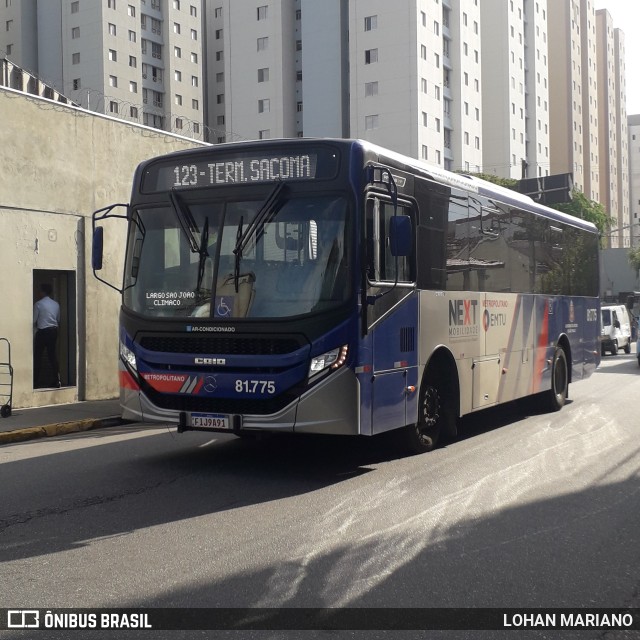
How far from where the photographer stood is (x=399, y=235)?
8352mm

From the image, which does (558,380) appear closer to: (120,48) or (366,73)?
(366,73)

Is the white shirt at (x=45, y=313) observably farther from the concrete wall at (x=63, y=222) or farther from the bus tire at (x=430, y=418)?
the bus tire at (x=430, y=418)

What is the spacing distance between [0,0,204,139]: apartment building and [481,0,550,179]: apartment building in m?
26.9

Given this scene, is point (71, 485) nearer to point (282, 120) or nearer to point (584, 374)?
point (584, 374)

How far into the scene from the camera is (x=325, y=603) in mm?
4926

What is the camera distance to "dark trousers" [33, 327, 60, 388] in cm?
1515

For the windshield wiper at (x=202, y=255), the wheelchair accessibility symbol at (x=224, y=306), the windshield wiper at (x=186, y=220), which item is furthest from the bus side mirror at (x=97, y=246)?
the wheelchair accessibility symbol at (x=224, y=306)

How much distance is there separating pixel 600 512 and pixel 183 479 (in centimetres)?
378

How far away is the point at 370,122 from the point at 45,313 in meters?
57.1

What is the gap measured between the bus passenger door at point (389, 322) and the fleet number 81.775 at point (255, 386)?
0.96 meters

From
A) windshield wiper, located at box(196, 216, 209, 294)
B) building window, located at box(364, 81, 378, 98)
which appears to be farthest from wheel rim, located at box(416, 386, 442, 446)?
building window, located at box(364, 81, 378, 98)

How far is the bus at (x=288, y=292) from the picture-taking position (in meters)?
8.26

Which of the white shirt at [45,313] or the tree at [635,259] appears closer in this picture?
the white shirt at [45,313]

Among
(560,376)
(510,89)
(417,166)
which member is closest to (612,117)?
(510,89)
